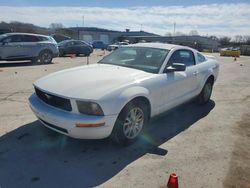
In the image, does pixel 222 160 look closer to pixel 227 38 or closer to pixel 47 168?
pixel 47 168

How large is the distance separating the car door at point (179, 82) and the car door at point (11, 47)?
10.7 meters

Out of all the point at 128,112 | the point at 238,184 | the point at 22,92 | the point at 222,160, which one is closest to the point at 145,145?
the point at 128,112

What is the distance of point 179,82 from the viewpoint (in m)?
5.39

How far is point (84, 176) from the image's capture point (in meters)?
3.51

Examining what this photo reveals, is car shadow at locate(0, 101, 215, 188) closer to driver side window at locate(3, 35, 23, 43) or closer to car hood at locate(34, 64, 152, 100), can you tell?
car hood at locate(34, 64, 152, 100)

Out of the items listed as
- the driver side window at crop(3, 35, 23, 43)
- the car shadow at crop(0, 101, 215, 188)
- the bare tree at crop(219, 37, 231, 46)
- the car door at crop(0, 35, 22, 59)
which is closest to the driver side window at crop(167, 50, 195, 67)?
the car shadow at crop(0, 101, 215, 188)

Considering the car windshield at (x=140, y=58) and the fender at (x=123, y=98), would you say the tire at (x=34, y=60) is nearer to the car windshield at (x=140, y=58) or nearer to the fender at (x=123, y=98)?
the car windshield at (x=140, y=58)

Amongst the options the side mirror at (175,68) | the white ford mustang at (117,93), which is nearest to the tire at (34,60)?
the white ford mustang at (117,93)

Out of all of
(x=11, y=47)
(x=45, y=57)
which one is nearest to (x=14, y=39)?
(x=11, y=47)

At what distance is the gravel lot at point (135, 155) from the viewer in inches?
137

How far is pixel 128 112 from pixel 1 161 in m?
1.86

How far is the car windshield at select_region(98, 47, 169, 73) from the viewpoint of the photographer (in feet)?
16.7

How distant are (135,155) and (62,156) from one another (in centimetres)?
105

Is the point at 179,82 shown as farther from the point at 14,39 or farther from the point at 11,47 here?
the point at 14,39
